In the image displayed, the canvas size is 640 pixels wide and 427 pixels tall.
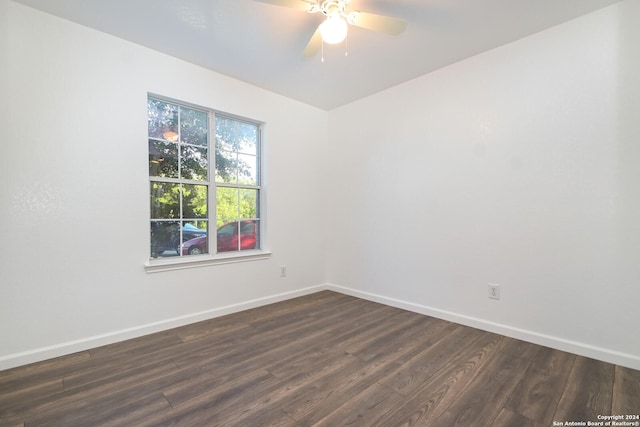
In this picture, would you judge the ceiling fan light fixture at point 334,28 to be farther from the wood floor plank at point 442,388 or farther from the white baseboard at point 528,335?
the white baseboard at point 528,335

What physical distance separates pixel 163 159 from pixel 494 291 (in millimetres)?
3450

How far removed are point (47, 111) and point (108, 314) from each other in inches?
67.1

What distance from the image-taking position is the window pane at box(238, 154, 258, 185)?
3443mm

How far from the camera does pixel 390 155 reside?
3.47m

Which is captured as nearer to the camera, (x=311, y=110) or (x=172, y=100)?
(x=172, y=100)

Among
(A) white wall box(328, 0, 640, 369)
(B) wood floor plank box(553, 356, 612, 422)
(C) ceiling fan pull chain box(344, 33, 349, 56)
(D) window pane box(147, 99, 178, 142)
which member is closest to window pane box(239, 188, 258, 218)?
(D) window pane box(147, 99, 178, 142)

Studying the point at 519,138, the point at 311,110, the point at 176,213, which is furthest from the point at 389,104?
the point at 176,213

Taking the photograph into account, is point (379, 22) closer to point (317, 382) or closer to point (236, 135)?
point (236, 135)

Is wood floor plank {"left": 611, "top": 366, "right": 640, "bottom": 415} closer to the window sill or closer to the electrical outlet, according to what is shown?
the electrical outlet

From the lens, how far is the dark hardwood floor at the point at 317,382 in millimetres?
1573

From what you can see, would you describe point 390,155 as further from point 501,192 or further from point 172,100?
point 172,100

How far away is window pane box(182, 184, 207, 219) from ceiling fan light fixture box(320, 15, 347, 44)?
2009mm

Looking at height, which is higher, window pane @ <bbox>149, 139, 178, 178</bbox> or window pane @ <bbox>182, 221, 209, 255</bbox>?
window pane @ <bbox>149, 139, 178, 178</bbox>

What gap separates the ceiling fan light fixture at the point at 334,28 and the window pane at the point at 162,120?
6.03 feet
